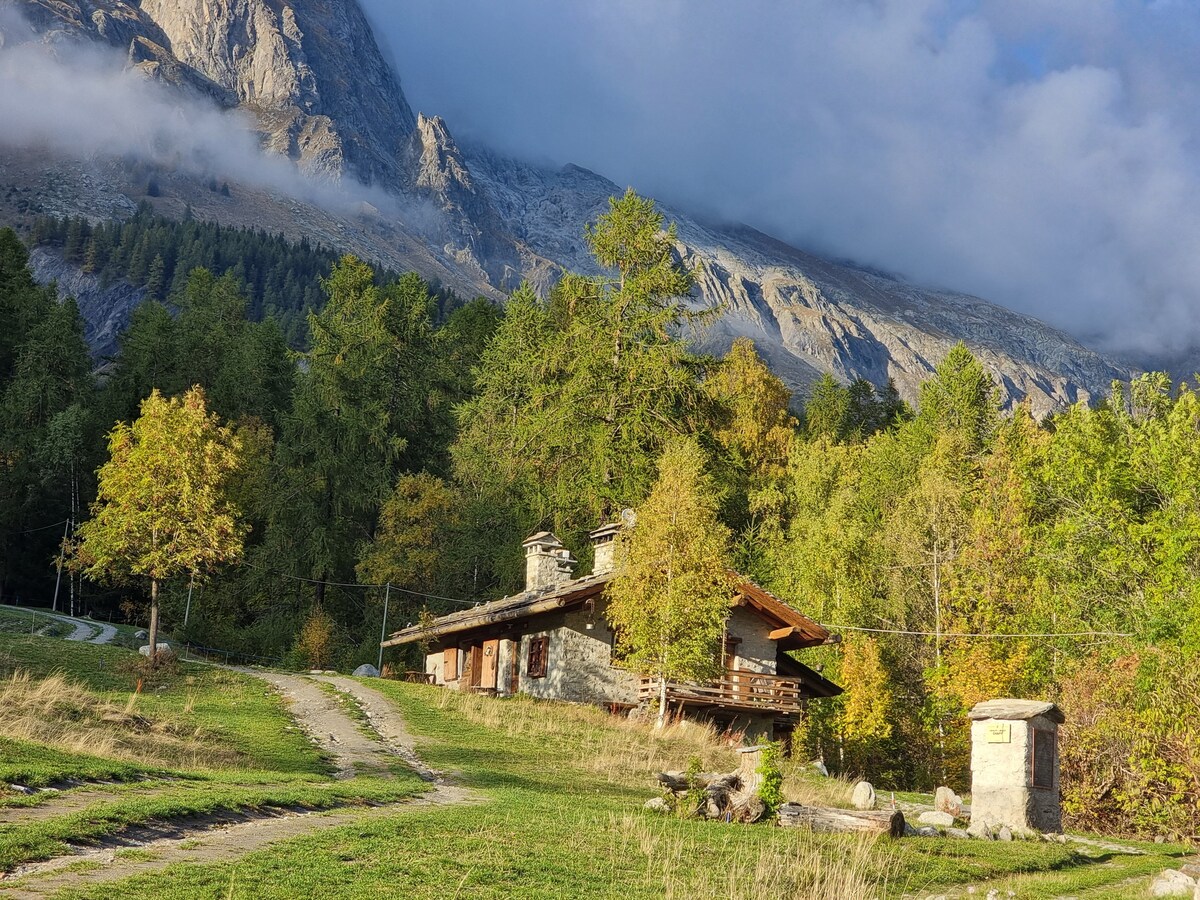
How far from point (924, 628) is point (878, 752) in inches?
205

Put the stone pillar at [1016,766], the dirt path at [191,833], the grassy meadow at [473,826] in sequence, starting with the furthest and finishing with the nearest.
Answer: the stone pillar at [1016,766] < the grassy meadow at [473,826] < the dirt path at [191,833]

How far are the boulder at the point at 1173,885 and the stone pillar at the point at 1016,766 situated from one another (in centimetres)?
709

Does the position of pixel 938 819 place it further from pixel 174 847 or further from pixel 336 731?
pixel 174 847

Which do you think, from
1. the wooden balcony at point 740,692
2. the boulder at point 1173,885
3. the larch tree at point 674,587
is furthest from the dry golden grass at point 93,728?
the boulder at point 1173,885

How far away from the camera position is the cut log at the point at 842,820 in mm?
18812

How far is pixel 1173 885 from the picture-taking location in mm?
15070

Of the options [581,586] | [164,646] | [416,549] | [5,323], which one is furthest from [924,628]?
[5,323]

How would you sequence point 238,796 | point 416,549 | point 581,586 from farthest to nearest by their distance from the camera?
point 416,549 < point 581,586 < point 238,796

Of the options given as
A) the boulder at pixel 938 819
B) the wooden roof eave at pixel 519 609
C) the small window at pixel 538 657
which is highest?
the wooden roof eave at pixel 519 609

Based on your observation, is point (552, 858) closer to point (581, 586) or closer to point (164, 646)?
point (581, 586)

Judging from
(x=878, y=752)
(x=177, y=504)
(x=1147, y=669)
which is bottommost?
(x=878, y=752)

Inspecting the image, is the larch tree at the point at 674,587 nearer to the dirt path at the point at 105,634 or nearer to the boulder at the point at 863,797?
the boulder at the point at 863,797

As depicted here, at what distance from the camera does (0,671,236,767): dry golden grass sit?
67.6 ft

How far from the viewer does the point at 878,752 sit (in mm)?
45094
